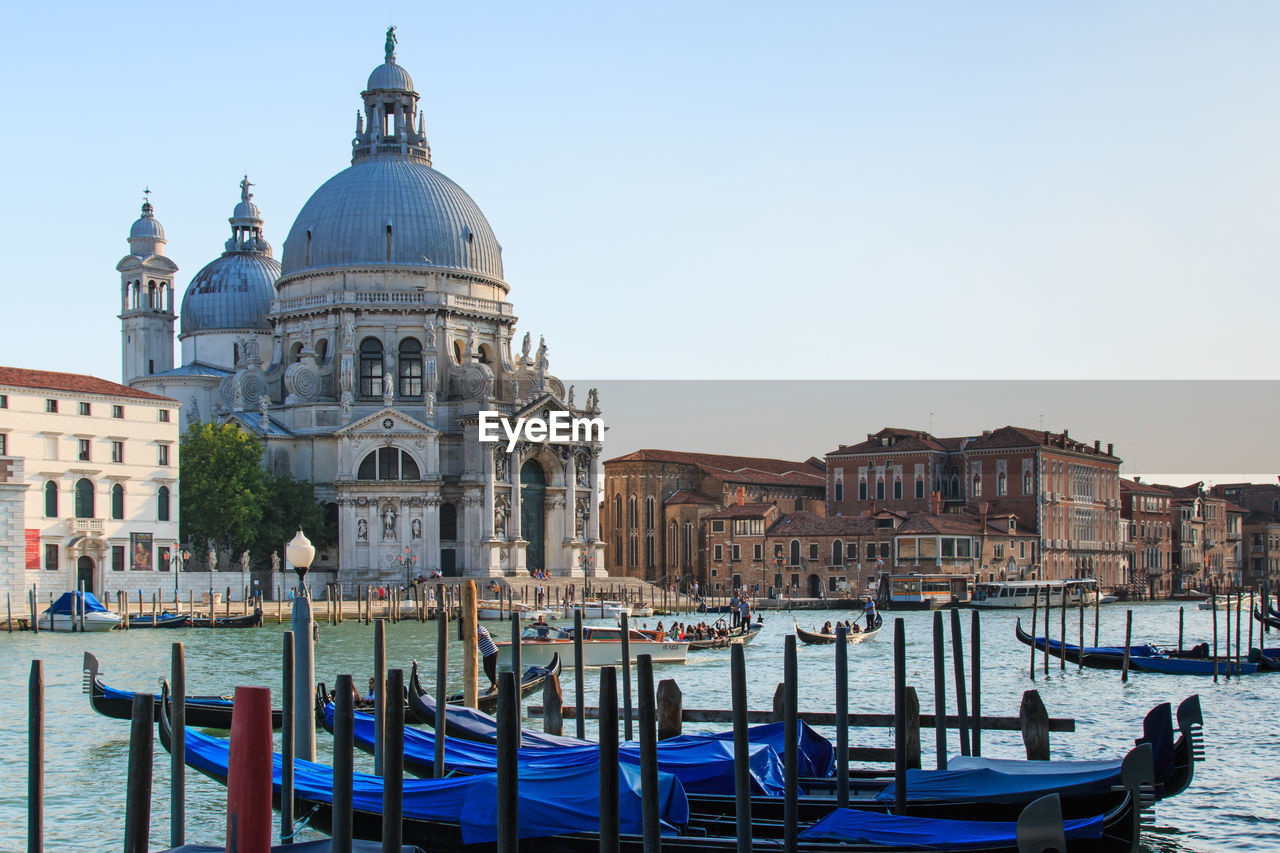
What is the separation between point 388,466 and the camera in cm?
5009

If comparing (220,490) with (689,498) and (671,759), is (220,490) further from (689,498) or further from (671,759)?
(671,759)

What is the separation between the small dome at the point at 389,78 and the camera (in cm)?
5641

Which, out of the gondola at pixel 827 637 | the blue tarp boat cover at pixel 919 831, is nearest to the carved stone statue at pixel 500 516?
the gondola at pixel 827 637

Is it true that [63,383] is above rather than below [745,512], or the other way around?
Result: above

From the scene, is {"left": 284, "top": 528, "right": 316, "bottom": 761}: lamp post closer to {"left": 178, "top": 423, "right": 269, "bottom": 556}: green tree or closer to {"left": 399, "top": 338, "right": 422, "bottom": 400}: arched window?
{"left": 178, "top": 423, "right": 269, "bottom": 556}: green tree

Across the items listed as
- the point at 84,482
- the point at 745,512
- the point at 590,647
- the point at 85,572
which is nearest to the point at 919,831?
the point at 590,647

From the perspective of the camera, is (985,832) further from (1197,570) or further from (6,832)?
(1197,570)

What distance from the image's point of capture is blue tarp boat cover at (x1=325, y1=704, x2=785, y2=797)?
11.0 m

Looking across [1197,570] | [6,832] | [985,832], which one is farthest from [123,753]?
[1197,570]

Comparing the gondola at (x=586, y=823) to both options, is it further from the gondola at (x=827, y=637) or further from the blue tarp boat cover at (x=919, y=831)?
the gondola at (x=827, y=637)

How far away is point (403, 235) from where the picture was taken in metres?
53.4

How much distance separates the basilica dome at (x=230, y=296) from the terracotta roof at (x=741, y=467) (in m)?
15.4

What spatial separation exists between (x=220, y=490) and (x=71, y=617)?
38.3 ft

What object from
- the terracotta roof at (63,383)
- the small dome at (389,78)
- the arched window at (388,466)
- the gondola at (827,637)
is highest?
the small dome at (389,78)
